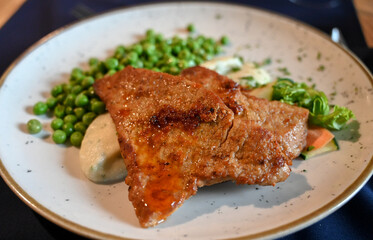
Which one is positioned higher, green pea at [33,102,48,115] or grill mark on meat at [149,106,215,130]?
grill mark on meat at [149,106,215,130]

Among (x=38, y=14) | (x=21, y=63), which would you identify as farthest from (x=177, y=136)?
(x=38, y=14)

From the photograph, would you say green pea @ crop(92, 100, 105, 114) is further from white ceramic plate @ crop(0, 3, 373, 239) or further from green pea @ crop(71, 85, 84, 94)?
white ceramic plate @ crop(0, 3, 373, 239)

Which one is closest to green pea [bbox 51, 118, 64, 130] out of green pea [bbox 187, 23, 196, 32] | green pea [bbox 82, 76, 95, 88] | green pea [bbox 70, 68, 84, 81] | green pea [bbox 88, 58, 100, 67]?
green pea [bbox 82, 76, 95, 88]

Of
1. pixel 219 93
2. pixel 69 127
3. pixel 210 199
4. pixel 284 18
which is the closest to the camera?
pixel 210 199

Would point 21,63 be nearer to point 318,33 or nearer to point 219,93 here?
point 219,93

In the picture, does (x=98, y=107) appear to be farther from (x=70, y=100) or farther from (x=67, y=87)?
(x=67, y=87)

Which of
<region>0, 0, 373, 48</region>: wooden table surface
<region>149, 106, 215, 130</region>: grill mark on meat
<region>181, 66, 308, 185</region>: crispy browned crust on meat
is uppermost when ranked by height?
<region>149, 106, 215, 130</region>: grill mark on meat

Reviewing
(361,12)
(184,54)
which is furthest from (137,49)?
(361,12)
